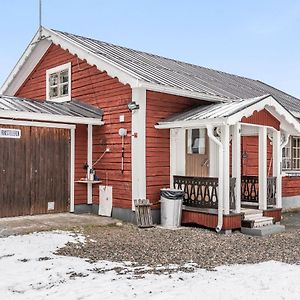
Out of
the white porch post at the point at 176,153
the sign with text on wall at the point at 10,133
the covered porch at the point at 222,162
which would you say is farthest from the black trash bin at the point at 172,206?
the sign with text on wall at the point at 10,133

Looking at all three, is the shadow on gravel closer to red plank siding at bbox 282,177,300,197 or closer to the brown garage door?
red plank siding at bbox 282,177,300,197

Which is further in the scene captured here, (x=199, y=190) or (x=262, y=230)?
(x=199, y=190)

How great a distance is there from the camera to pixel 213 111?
995 centimetres

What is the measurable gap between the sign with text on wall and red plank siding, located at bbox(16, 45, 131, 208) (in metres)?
1.71

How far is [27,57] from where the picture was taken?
14195mm

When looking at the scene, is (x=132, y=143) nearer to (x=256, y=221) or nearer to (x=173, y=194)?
(x=173, y=194)

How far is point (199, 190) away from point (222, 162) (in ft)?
3.32

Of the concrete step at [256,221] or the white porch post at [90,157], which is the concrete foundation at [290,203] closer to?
the concrete step at [256,221]

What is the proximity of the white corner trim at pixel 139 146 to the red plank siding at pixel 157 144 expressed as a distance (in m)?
0.15

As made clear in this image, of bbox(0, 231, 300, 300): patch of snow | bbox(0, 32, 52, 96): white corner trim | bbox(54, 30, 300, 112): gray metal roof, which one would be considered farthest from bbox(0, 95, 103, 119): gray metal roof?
bbox(0, 231, 300, 300): patch of snow

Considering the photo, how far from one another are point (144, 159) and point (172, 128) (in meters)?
1.04

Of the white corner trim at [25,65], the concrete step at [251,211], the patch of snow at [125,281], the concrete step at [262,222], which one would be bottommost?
the patch of snow at [125,281]

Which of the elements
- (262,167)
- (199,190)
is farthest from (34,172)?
(262,167)

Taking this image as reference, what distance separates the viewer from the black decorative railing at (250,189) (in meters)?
11.8
